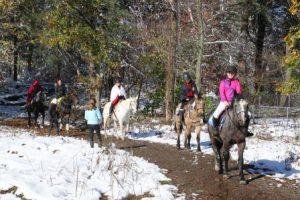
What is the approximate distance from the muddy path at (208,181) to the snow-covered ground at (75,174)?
1.64 feet

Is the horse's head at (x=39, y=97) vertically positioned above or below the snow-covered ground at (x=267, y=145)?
above

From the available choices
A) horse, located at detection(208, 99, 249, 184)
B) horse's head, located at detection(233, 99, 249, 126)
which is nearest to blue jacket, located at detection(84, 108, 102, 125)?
horse, located at detection(208, 99, 249, 184)

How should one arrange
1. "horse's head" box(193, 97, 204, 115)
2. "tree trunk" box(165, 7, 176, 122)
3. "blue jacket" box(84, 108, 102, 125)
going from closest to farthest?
"blue jacket" box(84, 108, 102, 125) < "horse's head" box(193, 97, 204, 115) < "tree trunk" box(165, 7, 176, 122)

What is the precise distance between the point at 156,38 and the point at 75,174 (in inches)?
723

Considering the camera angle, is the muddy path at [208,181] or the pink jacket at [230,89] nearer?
the muddy path at [208,181]

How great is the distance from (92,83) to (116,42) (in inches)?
109

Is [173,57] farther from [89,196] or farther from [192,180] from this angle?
[89,196]

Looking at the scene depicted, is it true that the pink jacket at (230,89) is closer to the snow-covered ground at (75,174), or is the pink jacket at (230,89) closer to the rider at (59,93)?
the snow-covered ground at (75,174)

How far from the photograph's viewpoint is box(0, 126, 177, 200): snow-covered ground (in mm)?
9836

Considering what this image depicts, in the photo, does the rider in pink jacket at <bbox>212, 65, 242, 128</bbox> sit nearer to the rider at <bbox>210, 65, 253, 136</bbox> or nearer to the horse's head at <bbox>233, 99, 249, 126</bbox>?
the rider at <bbox>210, 65, 253, 136</bbox>

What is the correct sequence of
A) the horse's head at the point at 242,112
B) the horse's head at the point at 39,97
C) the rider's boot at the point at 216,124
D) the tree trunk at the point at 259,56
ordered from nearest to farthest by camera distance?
the horse's head at the point at 242,112
the rider's boot at the point at 216,124
the horse's head at the point at 39,97
the tree trunk at the point at 259,56

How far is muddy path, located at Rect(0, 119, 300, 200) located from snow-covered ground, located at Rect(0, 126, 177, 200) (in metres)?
0.50

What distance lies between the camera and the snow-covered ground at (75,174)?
9.84 metres

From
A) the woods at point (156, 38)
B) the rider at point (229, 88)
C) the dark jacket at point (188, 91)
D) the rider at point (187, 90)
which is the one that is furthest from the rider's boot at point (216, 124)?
the woods at point (156, 38)
